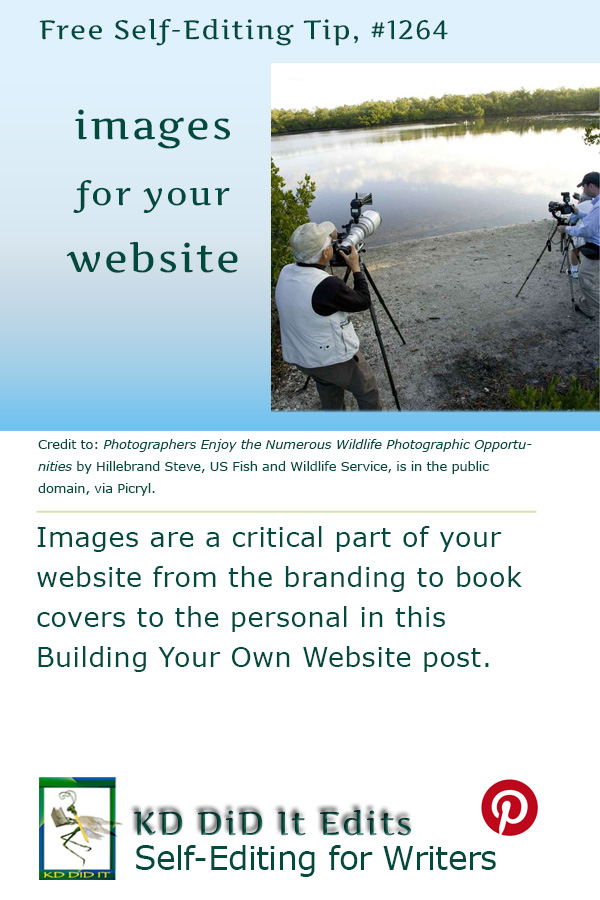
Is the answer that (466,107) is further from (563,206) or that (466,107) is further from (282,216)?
(282,216)

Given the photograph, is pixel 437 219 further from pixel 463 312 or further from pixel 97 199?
pixel 97 199

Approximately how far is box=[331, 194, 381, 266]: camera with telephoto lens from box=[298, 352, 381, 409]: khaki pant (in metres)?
0.68

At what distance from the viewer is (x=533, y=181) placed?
36.9 feet

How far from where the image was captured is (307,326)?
3.78 meters

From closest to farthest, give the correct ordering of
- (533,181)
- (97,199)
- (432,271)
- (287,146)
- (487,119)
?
1. (97,199)
2. (432,271)
3. (287,146)
4. (533,181)
5. (487,119)

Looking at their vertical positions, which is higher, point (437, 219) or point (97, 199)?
point (437, 219)

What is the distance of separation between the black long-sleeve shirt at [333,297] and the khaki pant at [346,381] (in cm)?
51

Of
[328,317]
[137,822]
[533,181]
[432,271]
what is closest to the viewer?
[137,822]

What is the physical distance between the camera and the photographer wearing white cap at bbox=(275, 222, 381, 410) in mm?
3588

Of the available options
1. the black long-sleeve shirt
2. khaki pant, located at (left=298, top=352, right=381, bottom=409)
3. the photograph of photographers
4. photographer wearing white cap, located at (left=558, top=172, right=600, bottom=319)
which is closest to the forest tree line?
the photograph of photographers

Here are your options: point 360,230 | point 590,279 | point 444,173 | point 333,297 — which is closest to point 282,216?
point 360,230

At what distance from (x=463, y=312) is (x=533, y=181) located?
20.1 ft

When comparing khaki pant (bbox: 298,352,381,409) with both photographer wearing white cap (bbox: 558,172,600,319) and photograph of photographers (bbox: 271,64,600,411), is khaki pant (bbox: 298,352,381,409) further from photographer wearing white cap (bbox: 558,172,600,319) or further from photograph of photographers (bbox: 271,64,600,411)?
photographer wearing white cap (bbox: 558,172,600,319)

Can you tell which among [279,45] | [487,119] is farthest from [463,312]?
[487,119]
